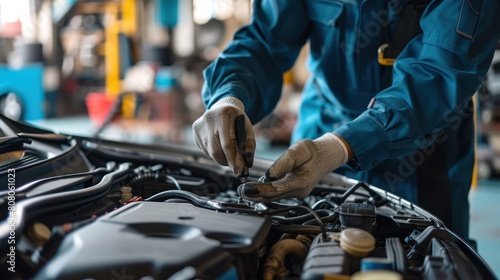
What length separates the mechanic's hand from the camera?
1264 mm

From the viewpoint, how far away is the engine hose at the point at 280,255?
0.95 metres

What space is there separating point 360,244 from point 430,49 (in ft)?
2.28

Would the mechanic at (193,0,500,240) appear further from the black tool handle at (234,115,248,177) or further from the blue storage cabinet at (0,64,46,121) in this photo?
the blue storage cabinet at (0,64,46,121)

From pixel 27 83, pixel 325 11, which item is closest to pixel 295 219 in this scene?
pixel 325 11

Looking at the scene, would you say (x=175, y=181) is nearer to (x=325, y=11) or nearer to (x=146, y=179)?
(x=146, y=179)

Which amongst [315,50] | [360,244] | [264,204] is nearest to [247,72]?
[315,50]

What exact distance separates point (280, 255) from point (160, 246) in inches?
9.7

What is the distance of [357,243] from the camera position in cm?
89

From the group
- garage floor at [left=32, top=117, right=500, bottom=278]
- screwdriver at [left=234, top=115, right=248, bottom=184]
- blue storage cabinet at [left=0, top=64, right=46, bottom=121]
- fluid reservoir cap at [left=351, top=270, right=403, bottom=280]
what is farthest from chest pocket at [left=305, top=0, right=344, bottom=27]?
blue storage cabinet at [left=0, top=64, right=46, bottom=121]

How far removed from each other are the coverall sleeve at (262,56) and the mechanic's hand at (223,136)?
0.23 metres

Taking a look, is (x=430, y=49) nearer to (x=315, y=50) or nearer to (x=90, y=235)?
(x=315, y=50)

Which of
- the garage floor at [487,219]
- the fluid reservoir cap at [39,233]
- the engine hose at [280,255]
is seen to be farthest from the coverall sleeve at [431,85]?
the garage floor at [487,219]

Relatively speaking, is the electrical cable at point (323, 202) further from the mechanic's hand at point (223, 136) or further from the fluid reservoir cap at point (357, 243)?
the fluid reservoir cap at point (357, 243)

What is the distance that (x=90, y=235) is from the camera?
Result: 0.83m
